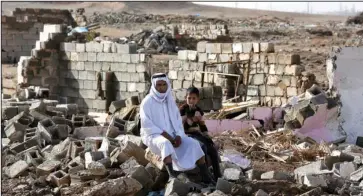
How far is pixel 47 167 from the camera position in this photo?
8062mm

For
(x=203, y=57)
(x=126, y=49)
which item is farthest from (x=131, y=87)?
(x=203, y=57)

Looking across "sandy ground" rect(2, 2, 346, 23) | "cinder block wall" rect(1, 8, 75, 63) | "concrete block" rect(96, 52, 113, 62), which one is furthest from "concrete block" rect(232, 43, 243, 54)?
"sandy ground" rect(2, 2, 346, 23)

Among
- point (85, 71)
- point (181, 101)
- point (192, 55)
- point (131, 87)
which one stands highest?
point (192, 55)

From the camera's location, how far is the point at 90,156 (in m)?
7.74

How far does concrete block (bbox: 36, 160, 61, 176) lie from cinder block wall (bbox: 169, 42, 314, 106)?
246 inches

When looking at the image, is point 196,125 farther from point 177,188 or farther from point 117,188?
point 117,188

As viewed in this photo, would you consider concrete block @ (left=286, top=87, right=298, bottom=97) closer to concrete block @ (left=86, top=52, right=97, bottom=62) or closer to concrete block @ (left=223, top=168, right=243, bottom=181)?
concrete block @ (left=86, top=52, right=97, bottom=62)

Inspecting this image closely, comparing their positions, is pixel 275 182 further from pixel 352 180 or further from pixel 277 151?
pixel 277 151

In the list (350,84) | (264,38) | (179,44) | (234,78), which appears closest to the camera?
(350,84)

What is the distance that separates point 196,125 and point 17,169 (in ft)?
8.12

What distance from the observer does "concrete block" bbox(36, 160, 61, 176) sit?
799cm

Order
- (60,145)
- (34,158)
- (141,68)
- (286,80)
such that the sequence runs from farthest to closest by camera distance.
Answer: (141,68)
(286,80)
(60,145)
(34,158)

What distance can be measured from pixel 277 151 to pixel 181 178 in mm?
2867

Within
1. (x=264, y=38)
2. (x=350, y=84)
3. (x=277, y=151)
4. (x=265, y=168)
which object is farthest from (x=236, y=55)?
(x=264, y=38)
